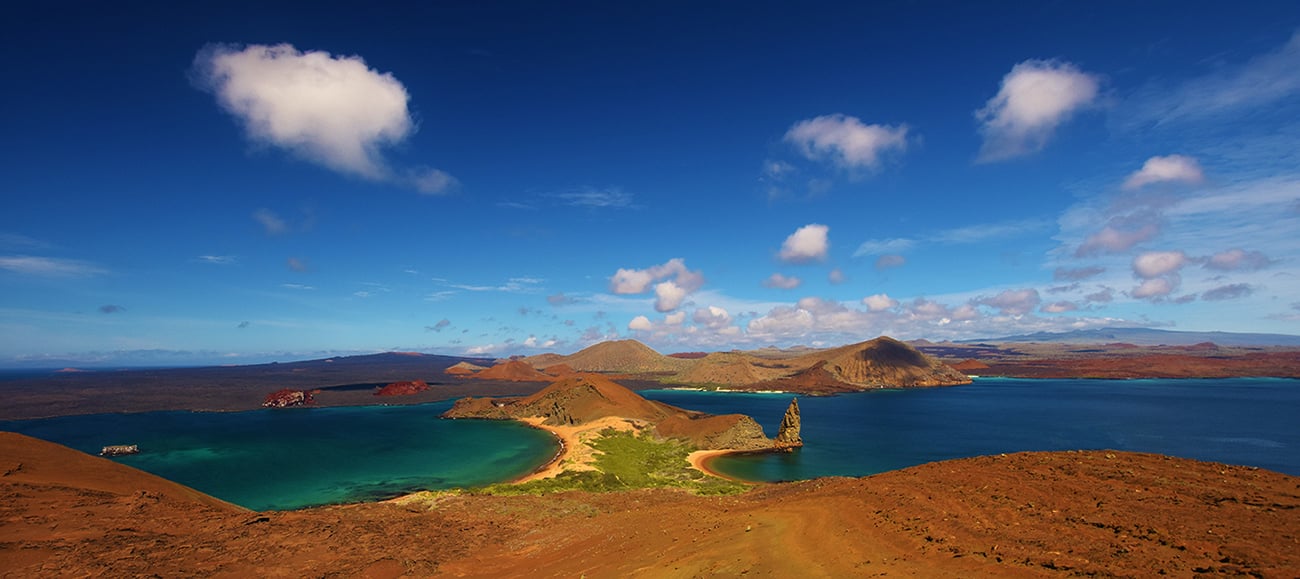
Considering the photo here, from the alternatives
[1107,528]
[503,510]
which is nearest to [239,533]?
[503,510]

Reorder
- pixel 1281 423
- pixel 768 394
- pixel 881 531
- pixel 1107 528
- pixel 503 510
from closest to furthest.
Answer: pixel 1107 528 → pixel 881 531 → pixel 503 510 → pixel 1281 423 → pixel 768 394

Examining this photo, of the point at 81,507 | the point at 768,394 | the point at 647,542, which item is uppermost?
the point at 81,507

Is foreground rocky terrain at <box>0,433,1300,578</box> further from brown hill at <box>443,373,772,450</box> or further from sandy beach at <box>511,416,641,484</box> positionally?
brown hill at <box>443,373,772,450</box>

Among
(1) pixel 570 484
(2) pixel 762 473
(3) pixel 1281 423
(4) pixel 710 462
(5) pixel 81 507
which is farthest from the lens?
(3) pixel 1281 423

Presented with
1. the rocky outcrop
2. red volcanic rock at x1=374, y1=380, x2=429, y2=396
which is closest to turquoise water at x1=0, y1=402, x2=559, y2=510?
the rocky outcrop

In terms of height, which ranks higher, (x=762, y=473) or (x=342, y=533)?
(x=342, y=533)

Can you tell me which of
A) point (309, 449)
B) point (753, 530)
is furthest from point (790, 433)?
point (309, 449)

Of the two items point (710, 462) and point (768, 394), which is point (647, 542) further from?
point (768, 394)
